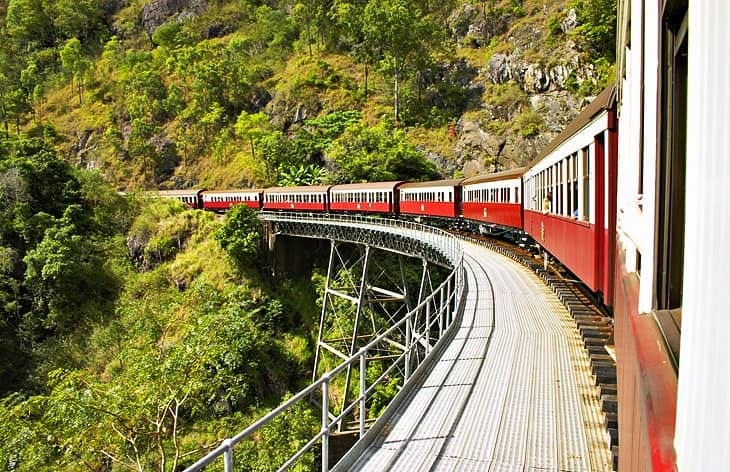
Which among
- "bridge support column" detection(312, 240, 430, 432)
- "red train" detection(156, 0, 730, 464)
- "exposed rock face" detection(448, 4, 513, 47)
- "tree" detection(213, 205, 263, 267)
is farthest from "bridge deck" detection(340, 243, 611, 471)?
"exposed rock face" detection(448, 4, 513, 47)

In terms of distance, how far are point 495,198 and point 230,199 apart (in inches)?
922

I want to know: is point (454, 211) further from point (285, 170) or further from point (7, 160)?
point (7, 160)

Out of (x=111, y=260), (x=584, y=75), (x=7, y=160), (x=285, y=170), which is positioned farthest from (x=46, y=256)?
(x=584, y=75)

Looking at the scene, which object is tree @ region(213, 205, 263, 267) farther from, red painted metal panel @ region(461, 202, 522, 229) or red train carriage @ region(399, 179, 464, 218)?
red painted metal panel @ region(461, 202, 522, 229)

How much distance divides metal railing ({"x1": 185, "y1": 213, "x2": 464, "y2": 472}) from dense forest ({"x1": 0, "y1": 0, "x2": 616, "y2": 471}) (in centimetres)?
351

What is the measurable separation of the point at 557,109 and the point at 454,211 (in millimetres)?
21094

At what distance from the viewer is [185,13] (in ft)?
268

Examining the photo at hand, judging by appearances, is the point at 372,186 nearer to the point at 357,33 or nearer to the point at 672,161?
the point at 672,161

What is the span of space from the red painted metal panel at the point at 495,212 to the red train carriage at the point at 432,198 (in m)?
0.55

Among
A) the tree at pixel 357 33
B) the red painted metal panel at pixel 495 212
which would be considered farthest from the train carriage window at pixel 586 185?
the tree at pixel 357 33

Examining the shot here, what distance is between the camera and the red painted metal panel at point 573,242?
6145 mm

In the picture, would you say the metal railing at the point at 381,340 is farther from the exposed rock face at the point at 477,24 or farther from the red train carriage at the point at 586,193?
the exposed rock face at the point at 477,24

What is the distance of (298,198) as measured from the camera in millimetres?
31828

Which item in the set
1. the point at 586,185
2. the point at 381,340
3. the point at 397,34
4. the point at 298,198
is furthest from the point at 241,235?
the point at 397,34
